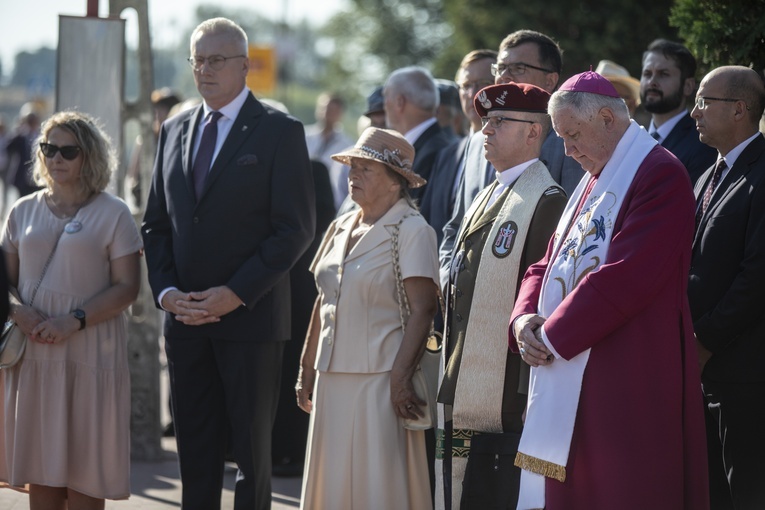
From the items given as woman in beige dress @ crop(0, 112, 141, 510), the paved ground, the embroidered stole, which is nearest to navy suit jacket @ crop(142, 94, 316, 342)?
woman in beige dress @ crop(0, 112, 141, 510)

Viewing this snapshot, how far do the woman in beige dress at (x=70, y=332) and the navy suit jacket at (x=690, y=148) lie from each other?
2.91 m

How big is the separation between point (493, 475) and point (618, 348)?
981 mm

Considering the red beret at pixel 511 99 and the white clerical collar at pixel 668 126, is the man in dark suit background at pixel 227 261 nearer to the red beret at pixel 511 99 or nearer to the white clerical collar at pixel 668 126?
the red beret at pixel 511 99

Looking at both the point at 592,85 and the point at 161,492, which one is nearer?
the point at 592,85

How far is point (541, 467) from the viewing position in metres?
4.31

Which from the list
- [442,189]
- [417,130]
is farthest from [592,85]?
[417,130]

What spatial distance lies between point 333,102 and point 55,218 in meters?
8.04

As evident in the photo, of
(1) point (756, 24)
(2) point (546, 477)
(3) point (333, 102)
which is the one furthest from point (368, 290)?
(3) point (333, 102)

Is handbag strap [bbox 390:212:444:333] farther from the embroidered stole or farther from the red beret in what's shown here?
the embroidered stole

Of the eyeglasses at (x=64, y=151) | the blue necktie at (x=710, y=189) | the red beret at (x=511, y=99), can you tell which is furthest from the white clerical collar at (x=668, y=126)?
the eyeglasses at (x=64, y=151)

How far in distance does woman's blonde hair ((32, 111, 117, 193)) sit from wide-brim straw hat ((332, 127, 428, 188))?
129 centimetres

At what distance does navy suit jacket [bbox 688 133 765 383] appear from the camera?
497 centimetres

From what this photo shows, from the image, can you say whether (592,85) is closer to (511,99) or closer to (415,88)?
(511,99)

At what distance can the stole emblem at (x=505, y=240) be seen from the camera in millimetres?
5031
